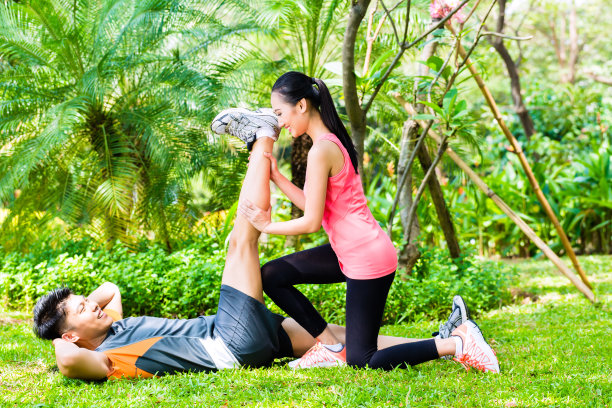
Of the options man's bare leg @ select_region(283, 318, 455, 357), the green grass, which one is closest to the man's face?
the green grass

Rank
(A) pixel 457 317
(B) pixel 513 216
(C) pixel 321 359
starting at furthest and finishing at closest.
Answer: (B) pixel 513 216 < (A) pixel 457 317 < (C) pixel 321 359

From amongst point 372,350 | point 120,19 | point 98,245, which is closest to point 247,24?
point 120,19

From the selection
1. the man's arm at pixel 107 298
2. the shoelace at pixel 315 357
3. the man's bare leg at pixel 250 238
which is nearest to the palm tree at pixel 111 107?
the man's arm at pixel 107 298

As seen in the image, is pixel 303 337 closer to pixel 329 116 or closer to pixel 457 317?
pixel 457 317

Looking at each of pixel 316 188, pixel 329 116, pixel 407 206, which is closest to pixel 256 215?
pixel 316 188

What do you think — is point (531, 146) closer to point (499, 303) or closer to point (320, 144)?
point (499, 303)

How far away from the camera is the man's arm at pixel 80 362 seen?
9.17ft

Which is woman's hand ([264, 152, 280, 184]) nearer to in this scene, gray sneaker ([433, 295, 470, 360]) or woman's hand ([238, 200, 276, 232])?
woman's hand ([238, 200, 276, 232])

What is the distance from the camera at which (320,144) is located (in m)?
2.91

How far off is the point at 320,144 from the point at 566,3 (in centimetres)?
1805

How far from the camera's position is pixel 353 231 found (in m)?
2.98

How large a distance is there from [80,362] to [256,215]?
1.06 metres

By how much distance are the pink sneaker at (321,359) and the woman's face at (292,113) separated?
3.73 ft

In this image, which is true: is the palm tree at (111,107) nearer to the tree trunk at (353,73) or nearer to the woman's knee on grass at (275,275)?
the tree trunk at (353,73)
